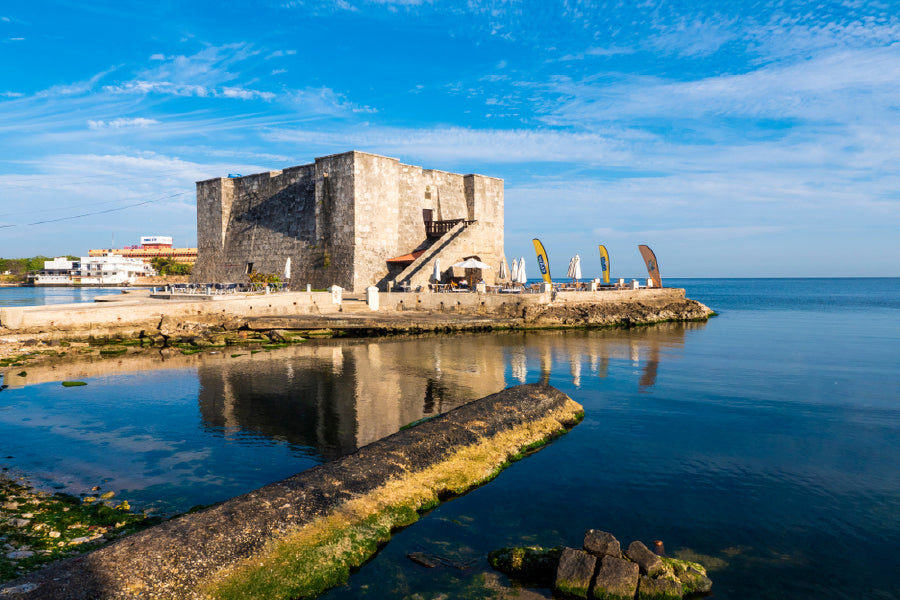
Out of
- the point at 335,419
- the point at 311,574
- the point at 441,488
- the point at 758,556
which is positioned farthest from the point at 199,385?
the point at 758,556

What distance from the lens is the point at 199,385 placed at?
651 inches

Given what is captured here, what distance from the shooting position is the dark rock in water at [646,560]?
5836 millimetres

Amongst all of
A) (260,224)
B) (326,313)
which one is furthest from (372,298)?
(260,224)

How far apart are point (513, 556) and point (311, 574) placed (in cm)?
234

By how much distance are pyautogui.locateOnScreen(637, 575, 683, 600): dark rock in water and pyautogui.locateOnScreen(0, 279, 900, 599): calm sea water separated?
842mm

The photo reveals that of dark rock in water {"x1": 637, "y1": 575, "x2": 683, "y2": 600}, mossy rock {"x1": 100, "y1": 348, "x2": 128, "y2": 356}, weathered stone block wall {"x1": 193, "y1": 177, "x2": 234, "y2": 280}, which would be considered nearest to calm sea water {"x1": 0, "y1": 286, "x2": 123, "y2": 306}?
weathered stone block wall {"x1": 193, "y1": 177, "x2": 234, "y2": 280}

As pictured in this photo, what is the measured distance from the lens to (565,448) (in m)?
10.9

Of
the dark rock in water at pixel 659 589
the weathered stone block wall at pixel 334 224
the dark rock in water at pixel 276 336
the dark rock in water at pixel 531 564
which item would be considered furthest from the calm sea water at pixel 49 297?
the dark rock in water at pixel 659 589

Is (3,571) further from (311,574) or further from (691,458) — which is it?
(691,458)

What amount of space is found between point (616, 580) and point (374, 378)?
42.1ft

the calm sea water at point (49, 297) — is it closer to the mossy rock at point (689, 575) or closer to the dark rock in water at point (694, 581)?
the mossy rock at point (689, 575)

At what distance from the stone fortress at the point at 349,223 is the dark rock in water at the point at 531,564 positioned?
27348 millimetres

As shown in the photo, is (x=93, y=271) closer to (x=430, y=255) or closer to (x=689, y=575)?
(x=430, y=255)

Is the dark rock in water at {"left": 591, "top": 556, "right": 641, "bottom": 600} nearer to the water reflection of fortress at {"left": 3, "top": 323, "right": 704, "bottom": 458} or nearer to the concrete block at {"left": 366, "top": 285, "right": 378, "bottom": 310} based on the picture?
the water reflection of fortress at {"left": 3, "top": 323, "right": 704, "bottom": 458}
